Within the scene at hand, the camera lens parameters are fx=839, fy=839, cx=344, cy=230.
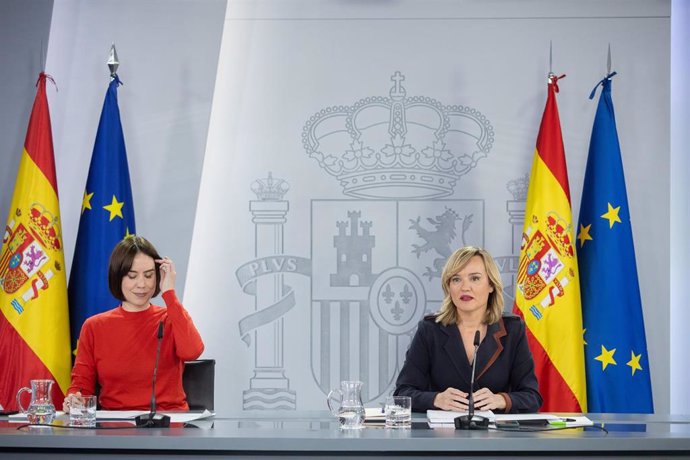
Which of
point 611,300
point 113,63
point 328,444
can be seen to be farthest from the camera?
point 113,63

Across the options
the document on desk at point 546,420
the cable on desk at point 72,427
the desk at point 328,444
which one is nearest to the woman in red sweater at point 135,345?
the cable on desk at point 72,427

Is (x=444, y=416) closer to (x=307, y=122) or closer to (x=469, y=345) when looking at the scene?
(x=469, y=345)

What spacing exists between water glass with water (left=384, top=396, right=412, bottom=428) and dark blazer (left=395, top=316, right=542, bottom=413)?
517 mm

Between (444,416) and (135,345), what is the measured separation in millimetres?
1218

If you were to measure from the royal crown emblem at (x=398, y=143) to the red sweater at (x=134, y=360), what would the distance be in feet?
5.30

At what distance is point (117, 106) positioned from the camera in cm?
437

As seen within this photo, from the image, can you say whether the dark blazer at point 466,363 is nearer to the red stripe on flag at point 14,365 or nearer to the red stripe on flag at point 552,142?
the red stripe on flag at point 552,142

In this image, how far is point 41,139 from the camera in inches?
167

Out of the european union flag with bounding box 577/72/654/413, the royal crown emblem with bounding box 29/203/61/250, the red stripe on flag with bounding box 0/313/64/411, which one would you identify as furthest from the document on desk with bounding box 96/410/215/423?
the european union flag with bounding box 577/72/654/413

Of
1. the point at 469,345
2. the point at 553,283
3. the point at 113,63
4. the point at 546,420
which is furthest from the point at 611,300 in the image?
the point at 113,63

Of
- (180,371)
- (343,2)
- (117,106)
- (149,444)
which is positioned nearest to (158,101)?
(117,106)

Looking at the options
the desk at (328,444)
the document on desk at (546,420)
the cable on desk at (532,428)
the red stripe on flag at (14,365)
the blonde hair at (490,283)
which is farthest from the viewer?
the red stripe on flag at (14,365)

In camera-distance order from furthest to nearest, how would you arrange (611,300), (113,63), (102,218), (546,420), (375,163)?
1. (375,163)
2. (113,63)
3. (102,218)
4. (611,300)
5. (546,420)

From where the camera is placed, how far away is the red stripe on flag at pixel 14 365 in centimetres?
398
